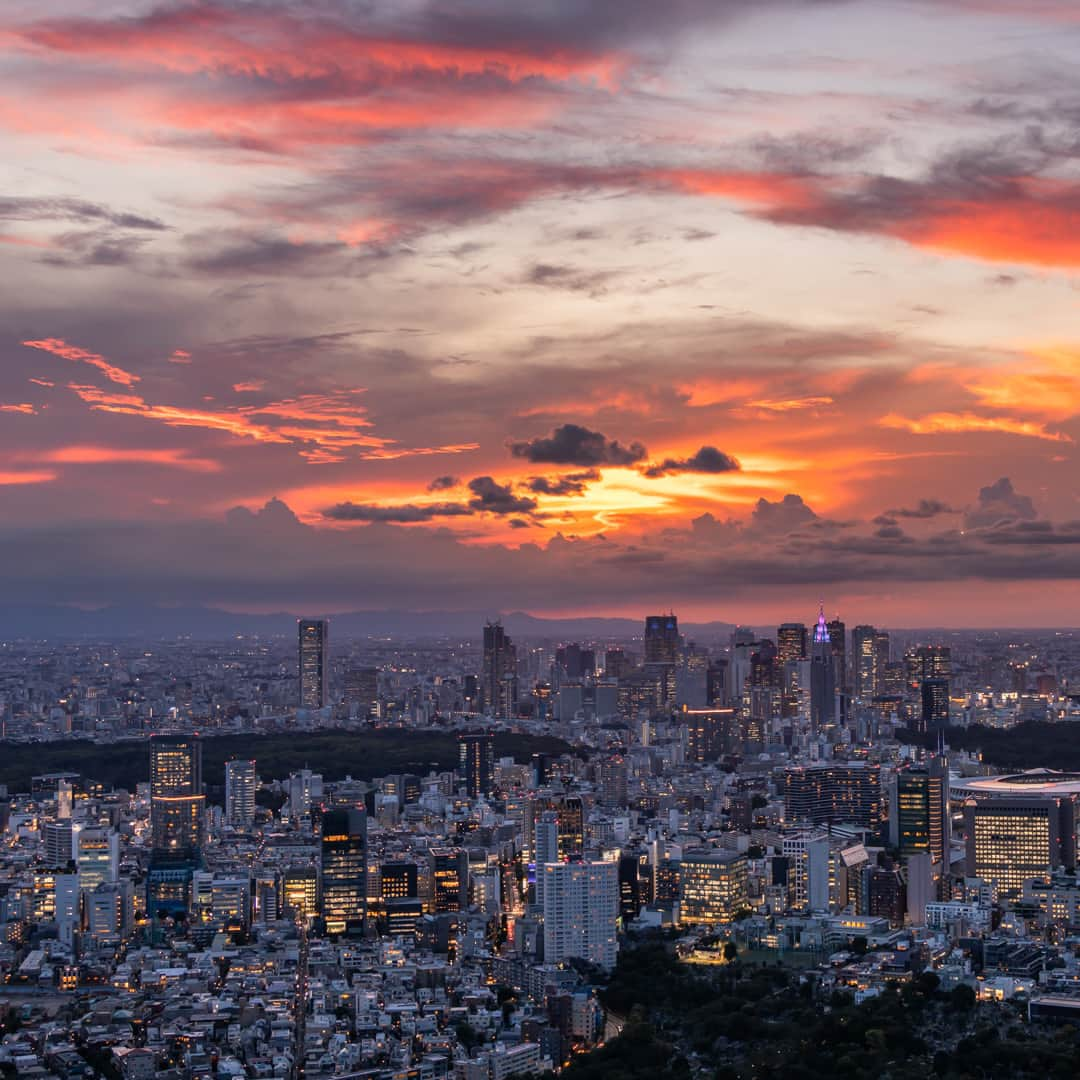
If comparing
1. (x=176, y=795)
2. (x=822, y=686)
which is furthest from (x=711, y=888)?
(x=822, y=686)

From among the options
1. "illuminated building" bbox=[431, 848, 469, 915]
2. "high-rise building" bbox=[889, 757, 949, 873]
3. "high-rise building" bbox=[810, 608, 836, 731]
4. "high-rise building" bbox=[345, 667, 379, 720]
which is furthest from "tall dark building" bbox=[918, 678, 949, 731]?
"illuminated building" bbox=[431, 848, 469, 915]

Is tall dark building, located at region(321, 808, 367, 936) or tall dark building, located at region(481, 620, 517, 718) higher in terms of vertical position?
tall dark building, located at region(481, 620, 517, 718)

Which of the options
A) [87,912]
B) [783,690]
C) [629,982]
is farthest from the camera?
[783,690]

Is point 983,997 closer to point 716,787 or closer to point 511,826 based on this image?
point 511,826

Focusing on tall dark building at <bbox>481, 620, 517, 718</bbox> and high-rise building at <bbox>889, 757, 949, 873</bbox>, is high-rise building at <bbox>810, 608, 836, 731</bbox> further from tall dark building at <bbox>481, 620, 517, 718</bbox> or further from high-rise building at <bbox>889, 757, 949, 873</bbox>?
high-rise building at <bbox>889, 757, 949, 873</bbox>

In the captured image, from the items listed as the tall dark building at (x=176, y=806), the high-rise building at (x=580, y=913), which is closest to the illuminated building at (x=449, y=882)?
the high-rise building at (x=580, y=913)

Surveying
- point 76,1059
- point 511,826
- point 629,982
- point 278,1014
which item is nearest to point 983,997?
point 629,982

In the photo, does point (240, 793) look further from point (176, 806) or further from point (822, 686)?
point (822, 686)

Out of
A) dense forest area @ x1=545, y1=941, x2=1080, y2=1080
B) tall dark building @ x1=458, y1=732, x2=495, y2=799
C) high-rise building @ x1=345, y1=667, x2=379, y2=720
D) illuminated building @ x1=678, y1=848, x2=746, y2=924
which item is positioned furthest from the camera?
high-rise building @ x1=345, y1=667, x2=379, y2=720
